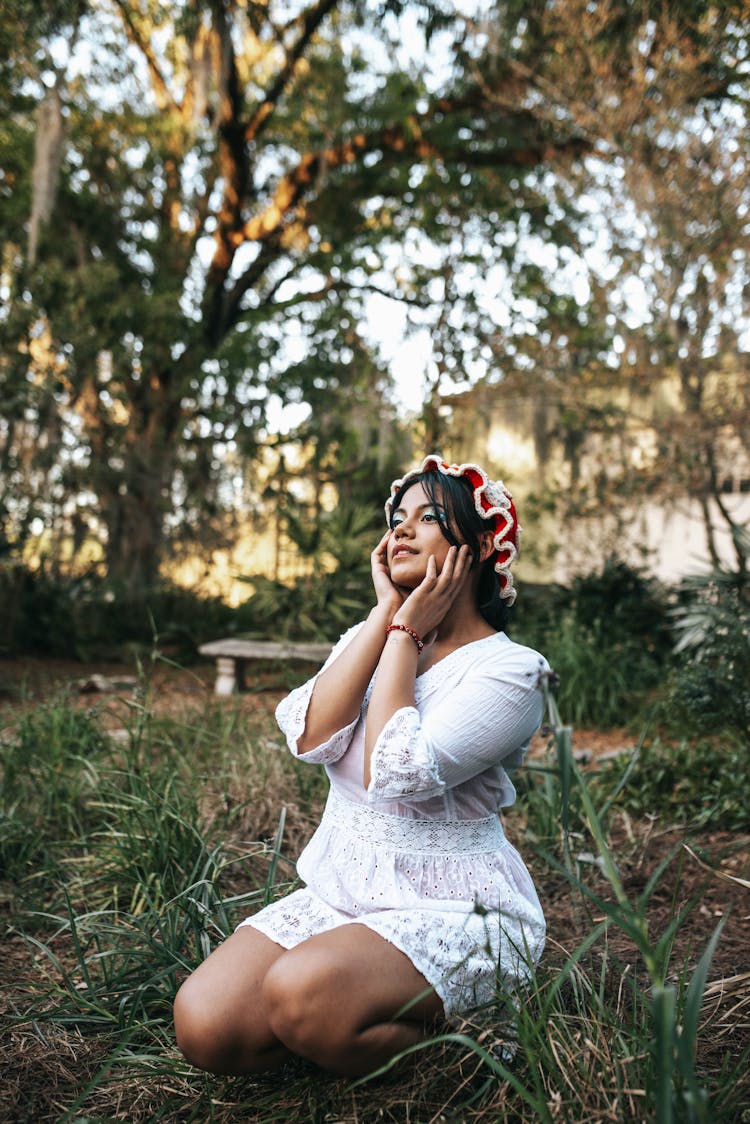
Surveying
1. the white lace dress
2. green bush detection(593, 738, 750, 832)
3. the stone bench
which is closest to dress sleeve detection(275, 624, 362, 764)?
the white lace dress

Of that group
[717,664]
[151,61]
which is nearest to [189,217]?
[151,61]

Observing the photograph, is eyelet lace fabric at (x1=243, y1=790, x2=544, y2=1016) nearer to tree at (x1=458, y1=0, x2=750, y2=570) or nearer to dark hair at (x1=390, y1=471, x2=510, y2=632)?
dark hair at (x1=390, y1=471, x2=510, y2=632)

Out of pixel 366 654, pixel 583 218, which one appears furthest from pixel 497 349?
pixel 366 654

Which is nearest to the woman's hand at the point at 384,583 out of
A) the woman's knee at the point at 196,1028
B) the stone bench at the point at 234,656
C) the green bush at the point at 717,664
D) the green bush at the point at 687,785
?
the woman's knee at the point at 196,1028

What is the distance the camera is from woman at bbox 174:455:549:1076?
1.52 metres

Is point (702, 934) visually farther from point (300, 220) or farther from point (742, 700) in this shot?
point (300, 220)

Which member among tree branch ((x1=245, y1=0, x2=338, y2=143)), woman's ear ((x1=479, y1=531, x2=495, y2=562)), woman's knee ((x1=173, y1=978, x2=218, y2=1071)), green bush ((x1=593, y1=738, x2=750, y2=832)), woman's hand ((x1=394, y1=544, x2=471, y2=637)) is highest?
tree branch ((x1=245, y1=0, x2=338, y2=143))

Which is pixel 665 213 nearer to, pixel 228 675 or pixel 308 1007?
pixel 228 675

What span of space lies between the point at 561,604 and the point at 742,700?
382cm

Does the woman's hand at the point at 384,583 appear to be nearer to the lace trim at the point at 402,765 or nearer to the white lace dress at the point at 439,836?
the white lace dress at the point at 439,836

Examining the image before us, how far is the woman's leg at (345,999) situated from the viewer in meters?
1.46

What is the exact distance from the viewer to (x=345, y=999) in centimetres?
146

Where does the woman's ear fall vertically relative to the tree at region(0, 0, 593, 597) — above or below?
below

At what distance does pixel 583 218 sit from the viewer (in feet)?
27.7
